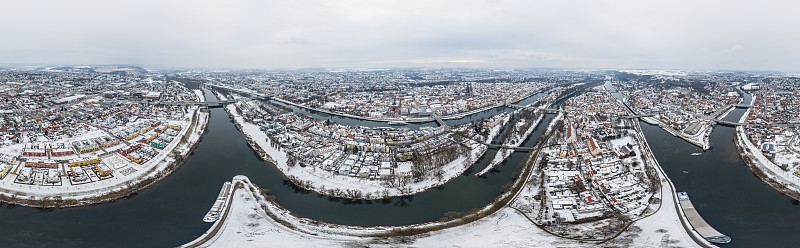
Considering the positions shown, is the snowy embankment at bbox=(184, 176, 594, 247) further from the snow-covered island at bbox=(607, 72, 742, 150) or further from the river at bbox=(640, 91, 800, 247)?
the snow-covered island at bbox=(607, 72, 742, 150)

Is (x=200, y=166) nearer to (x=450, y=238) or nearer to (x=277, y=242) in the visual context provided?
(x=277, y=242)

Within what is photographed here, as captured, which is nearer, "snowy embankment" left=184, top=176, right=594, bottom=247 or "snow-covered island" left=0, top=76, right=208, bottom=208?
"snowy embankment" left=184, top=176, right=594, bottom=247

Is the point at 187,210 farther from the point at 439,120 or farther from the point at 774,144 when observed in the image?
the point at 774,144

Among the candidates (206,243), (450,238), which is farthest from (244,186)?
(450,238)

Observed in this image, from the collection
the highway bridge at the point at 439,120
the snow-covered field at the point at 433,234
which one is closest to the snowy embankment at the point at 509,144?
the snow-covered field at the point at 433,234

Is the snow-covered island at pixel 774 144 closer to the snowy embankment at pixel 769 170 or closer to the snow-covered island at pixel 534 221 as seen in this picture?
the snowy embankment at pixel 769 170

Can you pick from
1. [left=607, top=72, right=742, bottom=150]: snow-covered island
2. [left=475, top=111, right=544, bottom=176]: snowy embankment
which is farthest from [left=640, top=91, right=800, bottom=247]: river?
[left=475, top=111, right=544, bottom=176]: snowy embankment
